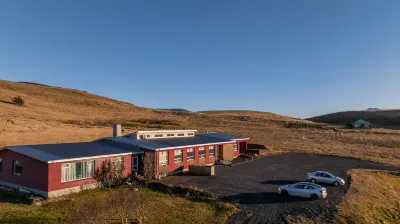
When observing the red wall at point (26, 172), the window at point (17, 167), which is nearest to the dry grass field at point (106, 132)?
the red wall at point (26, 172)

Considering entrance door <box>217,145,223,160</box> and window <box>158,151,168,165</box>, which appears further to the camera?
entrance door <box>217,145,223,160</box>

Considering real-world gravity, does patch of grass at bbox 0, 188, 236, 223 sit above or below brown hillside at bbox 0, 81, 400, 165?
below

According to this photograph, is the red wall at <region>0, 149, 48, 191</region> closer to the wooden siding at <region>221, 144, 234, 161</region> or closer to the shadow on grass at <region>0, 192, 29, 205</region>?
the shadow on grass at <region>0, 192, 29, 205</region>

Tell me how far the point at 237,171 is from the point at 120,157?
14532 millimetres

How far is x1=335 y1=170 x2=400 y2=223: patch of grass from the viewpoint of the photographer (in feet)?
→ 81.3

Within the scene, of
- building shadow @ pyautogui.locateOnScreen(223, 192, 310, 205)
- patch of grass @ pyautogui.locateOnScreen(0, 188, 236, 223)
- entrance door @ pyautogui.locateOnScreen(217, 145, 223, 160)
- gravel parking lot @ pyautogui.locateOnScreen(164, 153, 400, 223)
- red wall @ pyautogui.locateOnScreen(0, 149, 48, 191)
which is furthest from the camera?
entrance door @ pyautogui.locateOnScreen(217, 145, 223, 160)

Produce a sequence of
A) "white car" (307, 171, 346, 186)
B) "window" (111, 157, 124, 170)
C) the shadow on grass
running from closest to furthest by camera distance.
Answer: the shadow on grass, "window" (111, 157, 124, 170), "white car" (307, 171, 346, 186)

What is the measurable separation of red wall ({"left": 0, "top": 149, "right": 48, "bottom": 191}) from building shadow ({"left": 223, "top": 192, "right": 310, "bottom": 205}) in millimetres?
15278

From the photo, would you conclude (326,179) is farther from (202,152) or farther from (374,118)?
(374,118)

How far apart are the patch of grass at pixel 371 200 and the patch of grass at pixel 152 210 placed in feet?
29.1

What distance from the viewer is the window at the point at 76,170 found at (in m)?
27.9

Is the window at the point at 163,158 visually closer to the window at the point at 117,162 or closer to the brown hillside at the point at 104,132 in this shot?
the window at the point at 117,162

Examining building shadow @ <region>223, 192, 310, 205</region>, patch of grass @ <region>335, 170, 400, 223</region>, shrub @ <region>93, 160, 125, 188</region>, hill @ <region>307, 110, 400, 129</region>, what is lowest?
patch of grass @ <region>335, 170, 400, 223</region>

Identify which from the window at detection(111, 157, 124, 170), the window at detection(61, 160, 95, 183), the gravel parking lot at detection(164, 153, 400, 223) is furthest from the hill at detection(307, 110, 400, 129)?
the window at detection(61, 160, 95, 183)
